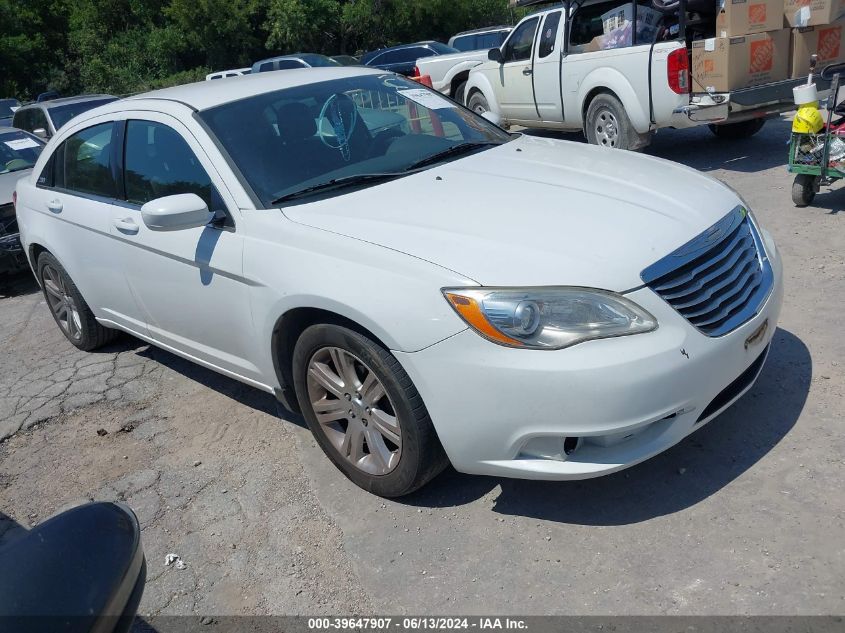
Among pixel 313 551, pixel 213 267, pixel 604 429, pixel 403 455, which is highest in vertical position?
pixel 213 267

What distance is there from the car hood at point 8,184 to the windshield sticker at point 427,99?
4976mm

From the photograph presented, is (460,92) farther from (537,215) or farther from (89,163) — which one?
(537,215)

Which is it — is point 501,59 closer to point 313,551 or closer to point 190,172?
point 190,172

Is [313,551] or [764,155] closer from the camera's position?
[313,551]

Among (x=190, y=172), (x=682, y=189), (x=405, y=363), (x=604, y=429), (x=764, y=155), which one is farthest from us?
(x=764, y=155)

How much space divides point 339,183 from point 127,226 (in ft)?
4.30

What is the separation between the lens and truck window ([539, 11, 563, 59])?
990cm

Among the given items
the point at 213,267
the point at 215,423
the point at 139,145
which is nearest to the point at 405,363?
the point at 213,267

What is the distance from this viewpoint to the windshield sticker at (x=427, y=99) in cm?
451

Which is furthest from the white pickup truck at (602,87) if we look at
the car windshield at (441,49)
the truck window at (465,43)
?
the truck window at (465,43)

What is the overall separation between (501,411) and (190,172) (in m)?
2.08

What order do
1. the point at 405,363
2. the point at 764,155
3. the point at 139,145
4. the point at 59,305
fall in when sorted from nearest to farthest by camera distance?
1. the point at 405,363
2. the point at 139,145
3. the point at 59,305
4. the point at 764,155

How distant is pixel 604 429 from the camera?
9.05ft

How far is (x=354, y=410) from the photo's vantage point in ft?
11.0
